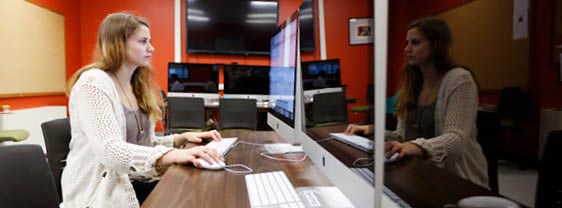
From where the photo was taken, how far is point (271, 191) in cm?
96

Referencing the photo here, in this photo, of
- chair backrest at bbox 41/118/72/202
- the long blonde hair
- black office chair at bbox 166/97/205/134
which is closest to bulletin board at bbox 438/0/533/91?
the long blonde hair

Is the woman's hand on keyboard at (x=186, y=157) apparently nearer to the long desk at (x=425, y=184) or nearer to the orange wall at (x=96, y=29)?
the long desk at (x=425, y=184)

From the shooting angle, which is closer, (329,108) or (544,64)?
(544,64)

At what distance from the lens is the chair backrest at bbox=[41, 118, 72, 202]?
170 cm

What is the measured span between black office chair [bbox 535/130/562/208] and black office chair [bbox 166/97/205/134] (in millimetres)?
3568

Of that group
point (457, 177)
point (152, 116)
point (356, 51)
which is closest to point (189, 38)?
point (152, 116)

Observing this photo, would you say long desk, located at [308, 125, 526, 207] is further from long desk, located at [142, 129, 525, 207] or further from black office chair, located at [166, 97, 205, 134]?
black office chair, located at [166, 97, 205, 134]

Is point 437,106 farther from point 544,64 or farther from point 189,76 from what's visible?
point 189,76

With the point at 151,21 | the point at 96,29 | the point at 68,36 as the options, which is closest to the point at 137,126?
the point at 151,21

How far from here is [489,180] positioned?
14.7 inches

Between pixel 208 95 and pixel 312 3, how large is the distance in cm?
337

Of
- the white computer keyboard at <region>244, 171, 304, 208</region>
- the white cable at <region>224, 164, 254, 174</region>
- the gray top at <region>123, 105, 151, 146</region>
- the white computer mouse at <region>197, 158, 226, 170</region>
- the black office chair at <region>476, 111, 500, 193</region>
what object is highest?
the black office chair at <region>476, 111, 500, 193</region>

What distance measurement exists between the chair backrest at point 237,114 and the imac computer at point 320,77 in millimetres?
2243

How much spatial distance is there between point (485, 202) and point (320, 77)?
28.1 inches
